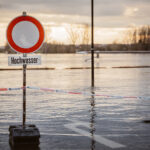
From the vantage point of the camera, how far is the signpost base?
6.48m

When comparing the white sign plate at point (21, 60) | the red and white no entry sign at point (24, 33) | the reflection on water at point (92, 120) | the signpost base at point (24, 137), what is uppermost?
the red and white no entry sign at point (24, 33)

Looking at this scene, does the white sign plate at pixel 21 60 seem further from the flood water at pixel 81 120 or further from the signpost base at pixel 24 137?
the flood water at pixel 81 120

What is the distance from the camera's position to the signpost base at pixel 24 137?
21.2ft

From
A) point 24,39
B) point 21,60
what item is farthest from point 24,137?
point 24,39

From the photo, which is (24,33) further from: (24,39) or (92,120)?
(92,120)

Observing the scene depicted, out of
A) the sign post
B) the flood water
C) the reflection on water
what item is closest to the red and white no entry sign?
the sign post

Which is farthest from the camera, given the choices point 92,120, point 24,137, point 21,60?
point 92,120

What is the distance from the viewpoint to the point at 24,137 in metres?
6.55

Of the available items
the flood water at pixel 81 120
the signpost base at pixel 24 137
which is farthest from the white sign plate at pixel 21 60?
the flood water at pixel 81 120

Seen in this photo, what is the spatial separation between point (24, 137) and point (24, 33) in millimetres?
1780

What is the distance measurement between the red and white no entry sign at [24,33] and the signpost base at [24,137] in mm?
1385

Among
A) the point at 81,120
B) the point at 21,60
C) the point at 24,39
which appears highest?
the point at 24,39

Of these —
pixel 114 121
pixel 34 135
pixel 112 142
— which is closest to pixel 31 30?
pixel 34 135

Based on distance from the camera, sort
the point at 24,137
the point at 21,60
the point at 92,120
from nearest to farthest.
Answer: the point at 24,137
the point at 21,60
the point at 92,120
